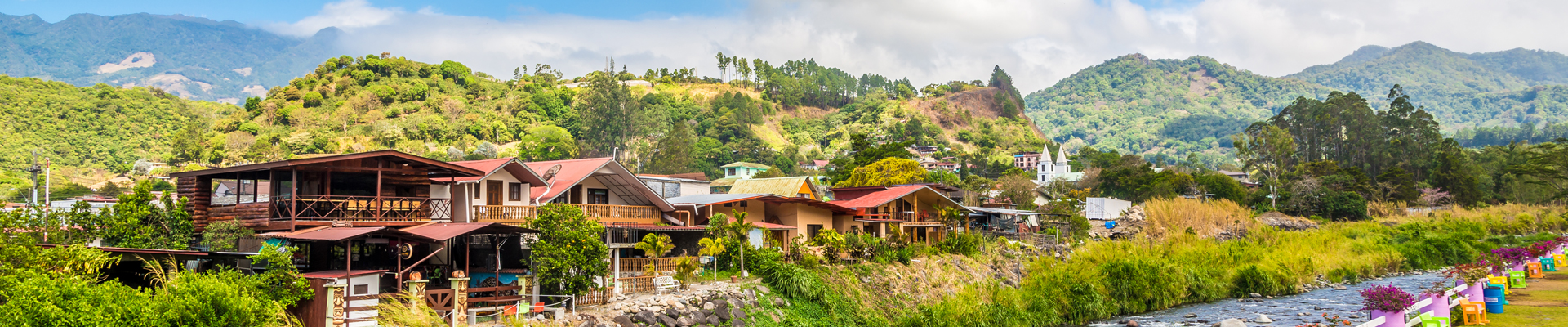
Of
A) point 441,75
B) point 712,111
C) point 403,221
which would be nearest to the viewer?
point 403,221

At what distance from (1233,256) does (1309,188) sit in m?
39.2

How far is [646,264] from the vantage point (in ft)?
83.8

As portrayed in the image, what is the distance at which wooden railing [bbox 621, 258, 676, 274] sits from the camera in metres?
25.1

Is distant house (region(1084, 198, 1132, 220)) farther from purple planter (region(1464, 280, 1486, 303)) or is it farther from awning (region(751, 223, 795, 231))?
purple planter (region(1464, 280, 1486, 303))

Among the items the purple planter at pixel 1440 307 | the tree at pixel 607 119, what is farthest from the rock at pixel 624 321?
the tree at pixel 607 119

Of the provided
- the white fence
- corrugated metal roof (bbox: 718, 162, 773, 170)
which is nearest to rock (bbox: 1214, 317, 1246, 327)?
the white fence

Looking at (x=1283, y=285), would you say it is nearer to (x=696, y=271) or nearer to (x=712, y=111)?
(x=696, y=271)

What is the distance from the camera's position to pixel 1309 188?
68.3m

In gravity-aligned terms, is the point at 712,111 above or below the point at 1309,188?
above

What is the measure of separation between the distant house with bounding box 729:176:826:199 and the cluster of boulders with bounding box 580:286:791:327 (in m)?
14.4

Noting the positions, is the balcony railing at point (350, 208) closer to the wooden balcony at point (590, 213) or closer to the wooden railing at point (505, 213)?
the wooden railing at point (505, 213)

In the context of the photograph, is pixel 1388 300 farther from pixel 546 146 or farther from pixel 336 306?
pixel 546 146

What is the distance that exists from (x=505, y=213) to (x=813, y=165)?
275 ft

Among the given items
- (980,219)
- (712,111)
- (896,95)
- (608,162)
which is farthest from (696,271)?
(896,95)
